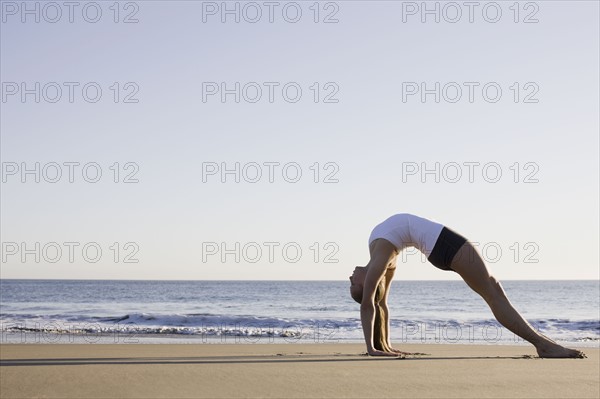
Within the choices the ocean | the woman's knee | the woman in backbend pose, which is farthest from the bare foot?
the ocean

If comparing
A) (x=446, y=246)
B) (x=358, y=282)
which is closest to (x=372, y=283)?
(x=358, y=282)

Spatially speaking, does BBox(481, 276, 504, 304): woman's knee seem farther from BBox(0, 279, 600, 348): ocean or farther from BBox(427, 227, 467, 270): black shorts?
BBox(0, 279, 600, 348): ocean

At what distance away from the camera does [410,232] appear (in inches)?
221

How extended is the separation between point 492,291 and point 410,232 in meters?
0.77

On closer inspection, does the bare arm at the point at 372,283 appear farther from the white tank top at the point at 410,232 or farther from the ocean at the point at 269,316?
the ocean at the point at 269,316

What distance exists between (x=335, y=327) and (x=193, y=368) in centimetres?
1188

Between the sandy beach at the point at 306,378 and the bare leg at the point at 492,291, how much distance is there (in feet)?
0.80

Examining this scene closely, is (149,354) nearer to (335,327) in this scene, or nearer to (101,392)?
(101,392)

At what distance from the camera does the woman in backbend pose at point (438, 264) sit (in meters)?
5.52

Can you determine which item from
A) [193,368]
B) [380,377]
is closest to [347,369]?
[380,377]

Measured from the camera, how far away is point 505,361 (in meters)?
5.17

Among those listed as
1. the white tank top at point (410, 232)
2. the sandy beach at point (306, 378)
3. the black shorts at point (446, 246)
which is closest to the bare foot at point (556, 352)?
the sandy beach at point (306, 378)

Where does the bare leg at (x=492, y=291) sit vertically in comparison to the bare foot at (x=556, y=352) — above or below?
above

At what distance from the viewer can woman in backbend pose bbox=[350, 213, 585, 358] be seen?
5516mm
